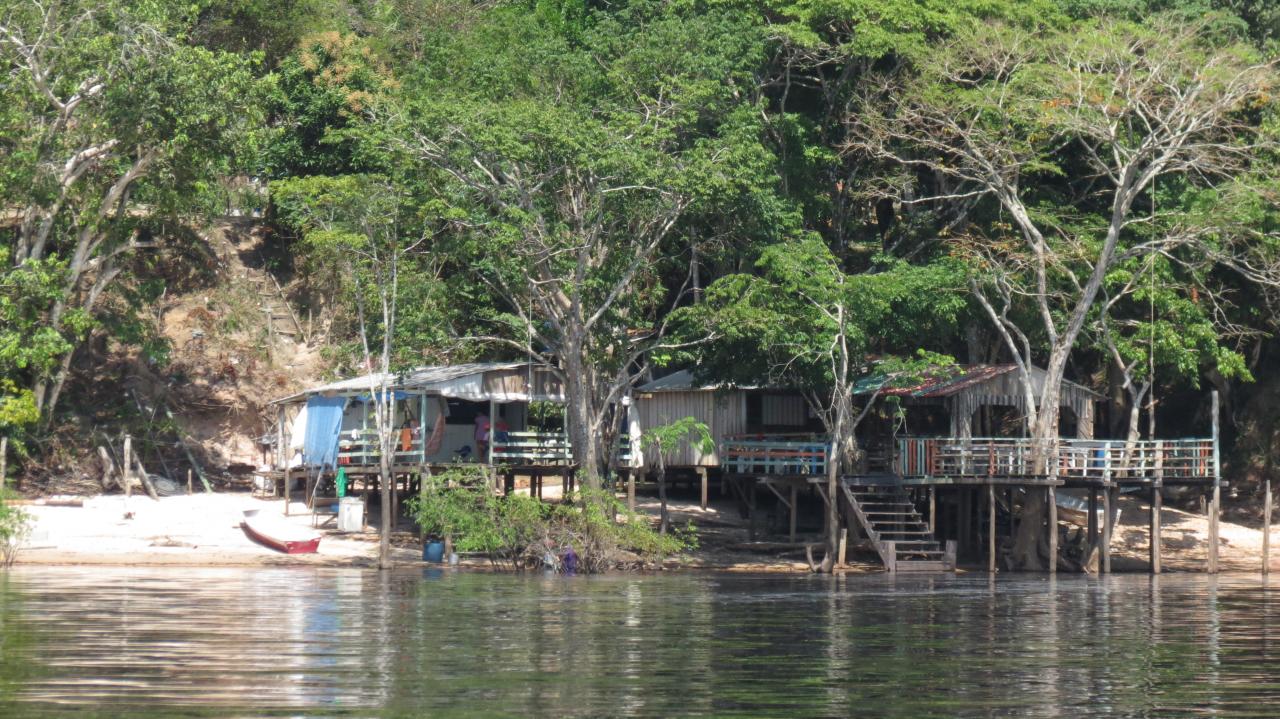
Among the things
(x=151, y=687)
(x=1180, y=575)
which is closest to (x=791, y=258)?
(x=1180, y=575)

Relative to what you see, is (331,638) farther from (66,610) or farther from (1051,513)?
(1051,513)

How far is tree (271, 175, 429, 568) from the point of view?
3309 centimetres

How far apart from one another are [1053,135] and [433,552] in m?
16.2

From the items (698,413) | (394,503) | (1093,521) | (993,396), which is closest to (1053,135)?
(993,396)

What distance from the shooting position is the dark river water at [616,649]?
14.0 m

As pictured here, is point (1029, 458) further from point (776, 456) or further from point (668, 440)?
point (668, 440)

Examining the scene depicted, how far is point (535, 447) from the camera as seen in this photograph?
1453 inches

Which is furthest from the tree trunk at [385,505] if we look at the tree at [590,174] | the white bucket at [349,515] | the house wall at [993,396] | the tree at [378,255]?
the house wall at [993,396]

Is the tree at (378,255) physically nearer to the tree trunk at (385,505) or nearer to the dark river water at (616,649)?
the tree trunk at (385,505)

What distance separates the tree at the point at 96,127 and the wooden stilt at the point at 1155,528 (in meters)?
22.5

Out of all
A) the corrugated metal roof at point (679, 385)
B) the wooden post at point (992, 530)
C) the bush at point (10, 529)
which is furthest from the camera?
the corrugated metal roof at point (679, 385)

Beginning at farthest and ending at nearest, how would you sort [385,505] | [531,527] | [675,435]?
[675,435]
[385,505]
[531,527]

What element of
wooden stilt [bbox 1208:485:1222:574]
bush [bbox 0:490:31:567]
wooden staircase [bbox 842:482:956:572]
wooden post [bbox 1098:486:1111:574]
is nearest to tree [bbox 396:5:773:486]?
wooden staircase [bbox 842:482:956:572]

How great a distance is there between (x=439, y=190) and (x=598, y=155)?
4169mm
